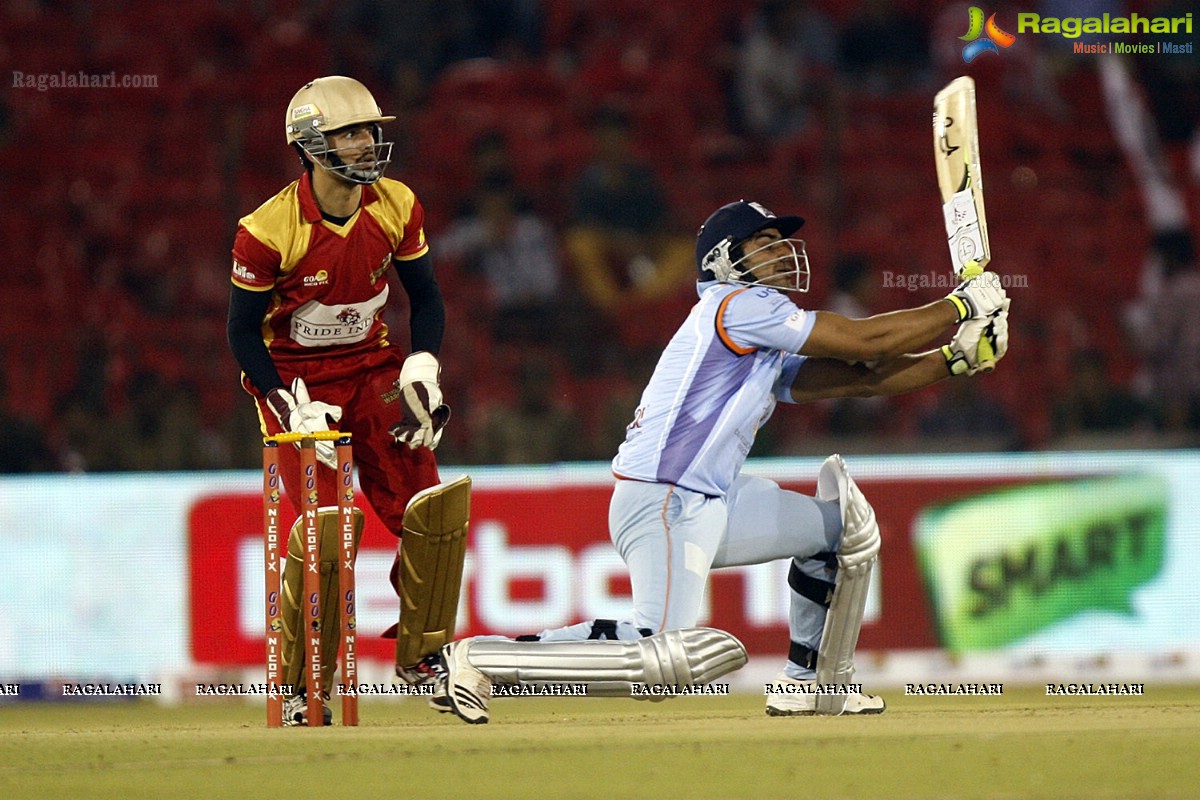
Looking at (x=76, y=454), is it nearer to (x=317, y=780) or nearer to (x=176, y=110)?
(x=176, y=110)

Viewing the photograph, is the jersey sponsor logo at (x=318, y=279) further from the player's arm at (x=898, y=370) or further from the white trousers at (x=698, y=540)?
the player's arm at (x=898, y=370)

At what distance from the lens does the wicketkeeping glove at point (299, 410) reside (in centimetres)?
539

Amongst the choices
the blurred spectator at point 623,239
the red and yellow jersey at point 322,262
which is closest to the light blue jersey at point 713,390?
the red and yellow jersey at point 322,262

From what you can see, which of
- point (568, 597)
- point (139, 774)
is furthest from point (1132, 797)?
point (568, 597)

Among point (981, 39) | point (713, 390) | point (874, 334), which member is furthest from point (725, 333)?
point (981, 39)

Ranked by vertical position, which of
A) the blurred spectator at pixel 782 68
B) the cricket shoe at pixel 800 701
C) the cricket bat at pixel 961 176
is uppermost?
the blurred spectator at pixel 782 68

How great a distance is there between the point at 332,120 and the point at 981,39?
7222mm

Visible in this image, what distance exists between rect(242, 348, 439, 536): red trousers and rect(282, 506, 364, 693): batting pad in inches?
6.4

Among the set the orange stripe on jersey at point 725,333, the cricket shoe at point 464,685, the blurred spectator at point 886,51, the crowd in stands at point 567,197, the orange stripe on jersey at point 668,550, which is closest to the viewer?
the cricket shoe at point 464,685

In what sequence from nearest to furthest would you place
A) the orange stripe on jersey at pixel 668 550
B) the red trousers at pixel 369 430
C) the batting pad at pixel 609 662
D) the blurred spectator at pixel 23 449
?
the batting pad at pixel 609 662
the orange stripe on jersey at pixel 668 550
the red trousers at pixel 369 430
the blurred spectator at pixel 23 449

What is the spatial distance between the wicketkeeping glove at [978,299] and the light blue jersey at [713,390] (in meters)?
0.50

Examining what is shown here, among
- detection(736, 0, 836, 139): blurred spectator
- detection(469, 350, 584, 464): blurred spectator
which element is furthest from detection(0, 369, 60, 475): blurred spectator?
detection(736, 0, 836, 139): blurred spectator

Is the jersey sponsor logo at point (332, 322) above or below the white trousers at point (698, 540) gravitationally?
above

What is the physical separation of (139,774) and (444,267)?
6500 millimetres
